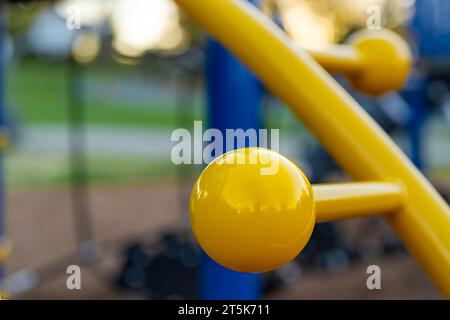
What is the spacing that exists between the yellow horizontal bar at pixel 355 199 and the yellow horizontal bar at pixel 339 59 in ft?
0.80

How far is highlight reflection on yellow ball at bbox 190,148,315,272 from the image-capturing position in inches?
13.9

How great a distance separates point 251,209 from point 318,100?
0.19 meters

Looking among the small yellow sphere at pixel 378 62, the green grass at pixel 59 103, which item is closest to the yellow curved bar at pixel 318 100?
the small yellow sphere at pixel 378 62

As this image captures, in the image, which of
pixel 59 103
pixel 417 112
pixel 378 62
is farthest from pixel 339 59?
pixel 59 103

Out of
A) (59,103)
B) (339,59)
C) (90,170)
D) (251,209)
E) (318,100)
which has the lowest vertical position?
(251,209)

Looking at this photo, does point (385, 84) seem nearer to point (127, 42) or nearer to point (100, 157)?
point (127, 42)

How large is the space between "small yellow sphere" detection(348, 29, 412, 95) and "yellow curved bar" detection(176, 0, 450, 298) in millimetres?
308

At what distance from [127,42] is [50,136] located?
13.5 feet

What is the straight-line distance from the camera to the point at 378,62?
0.80 metres

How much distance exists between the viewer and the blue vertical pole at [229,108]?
0.70 metres

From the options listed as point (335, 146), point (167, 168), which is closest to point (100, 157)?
point (167, 168)

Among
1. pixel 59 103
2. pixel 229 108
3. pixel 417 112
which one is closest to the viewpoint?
pixel 229 108

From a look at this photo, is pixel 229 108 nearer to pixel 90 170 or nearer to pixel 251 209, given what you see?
pixel 251 209
